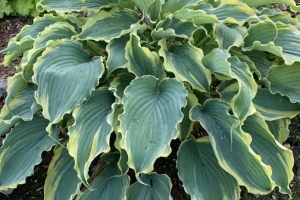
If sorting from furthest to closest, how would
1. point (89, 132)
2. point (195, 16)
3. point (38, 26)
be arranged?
point (38, 26) → point (195, 16) → point (89, 132)

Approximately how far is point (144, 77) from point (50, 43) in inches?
22.5

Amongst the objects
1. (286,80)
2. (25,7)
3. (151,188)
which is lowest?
(151,188)

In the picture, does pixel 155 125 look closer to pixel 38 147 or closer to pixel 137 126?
pixel 137 126

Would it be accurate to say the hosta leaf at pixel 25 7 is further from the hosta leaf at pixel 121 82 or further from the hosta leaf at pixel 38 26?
the hosta leaf at pixel 121 82

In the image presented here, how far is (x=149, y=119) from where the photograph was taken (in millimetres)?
1825

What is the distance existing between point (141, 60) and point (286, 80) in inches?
34.2

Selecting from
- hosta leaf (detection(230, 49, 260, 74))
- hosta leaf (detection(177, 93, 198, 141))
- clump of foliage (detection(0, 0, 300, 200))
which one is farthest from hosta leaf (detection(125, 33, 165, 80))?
hosta leaf (detection(230, 49, 260, 74))

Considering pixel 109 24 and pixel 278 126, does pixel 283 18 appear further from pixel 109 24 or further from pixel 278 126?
pixel 109 24

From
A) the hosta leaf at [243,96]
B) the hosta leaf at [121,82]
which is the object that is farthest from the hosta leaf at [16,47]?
the hosta leaf at [243,96]

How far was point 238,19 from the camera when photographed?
2.12 m

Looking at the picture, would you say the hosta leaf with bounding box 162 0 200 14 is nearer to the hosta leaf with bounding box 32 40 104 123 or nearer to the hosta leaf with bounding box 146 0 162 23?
the hosta leaf with bounding box 146 0 162 23

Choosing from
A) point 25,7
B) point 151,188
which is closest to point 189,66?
point 151,188

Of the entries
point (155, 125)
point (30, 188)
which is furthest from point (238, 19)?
point (30, 188)

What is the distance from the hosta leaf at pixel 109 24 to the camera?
218cm
